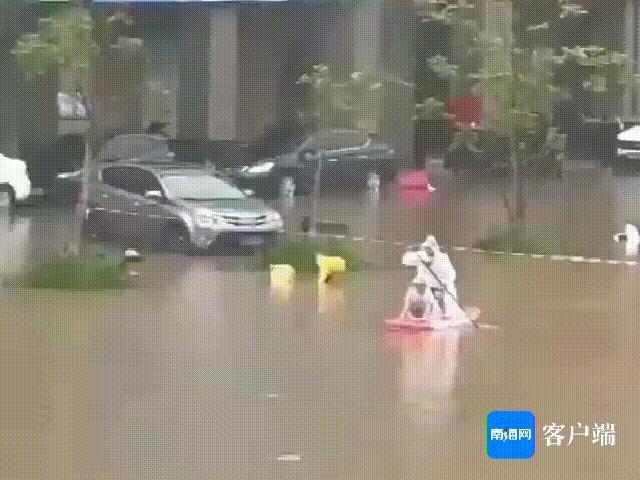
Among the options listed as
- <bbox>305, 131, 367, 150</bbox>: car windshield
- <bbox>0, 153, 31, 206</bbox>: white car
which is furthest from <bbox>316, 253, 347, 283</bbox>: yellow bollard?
<bbox>0, 153, 31, 206</bbox>: white car

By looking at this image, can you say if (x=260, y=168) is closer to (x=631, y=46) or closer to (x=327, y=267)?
(x=327, y=267)

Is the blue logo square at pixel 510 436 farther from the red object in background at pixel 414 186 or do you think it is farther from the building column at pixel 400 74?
the building column at pixel 400 74

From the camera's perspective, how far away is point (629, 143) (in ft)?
18.1

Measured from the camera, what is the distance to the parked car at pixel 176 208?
5.31m

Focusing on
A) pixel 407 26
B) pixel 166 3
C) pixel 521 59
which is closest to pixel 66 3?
pixel 166 3

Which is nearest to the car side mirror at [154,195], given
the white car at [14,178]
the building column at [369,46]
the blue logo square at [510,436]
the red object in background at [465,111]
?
the white car at [14,178]

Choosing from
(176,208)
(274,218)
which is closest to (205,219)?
(176,208)

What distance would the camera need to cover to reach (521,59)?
18.0ft

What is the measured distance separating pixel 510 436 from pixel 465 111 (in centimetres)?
140

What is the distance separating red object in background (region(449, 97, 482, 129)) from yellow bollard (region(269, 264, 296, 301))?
811 millimetres

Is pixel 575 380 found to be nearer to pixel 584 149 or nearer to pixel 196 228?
pixel 584 149

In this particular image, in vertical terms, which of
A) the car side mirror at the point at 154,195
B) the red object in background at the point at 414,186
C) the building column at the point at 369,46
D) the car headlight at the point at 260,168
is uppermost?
the building column at the point at 369,46

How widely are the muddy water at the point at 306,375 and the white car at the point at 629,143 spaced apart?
0.44 m

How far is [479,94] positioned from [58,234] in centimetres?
166
